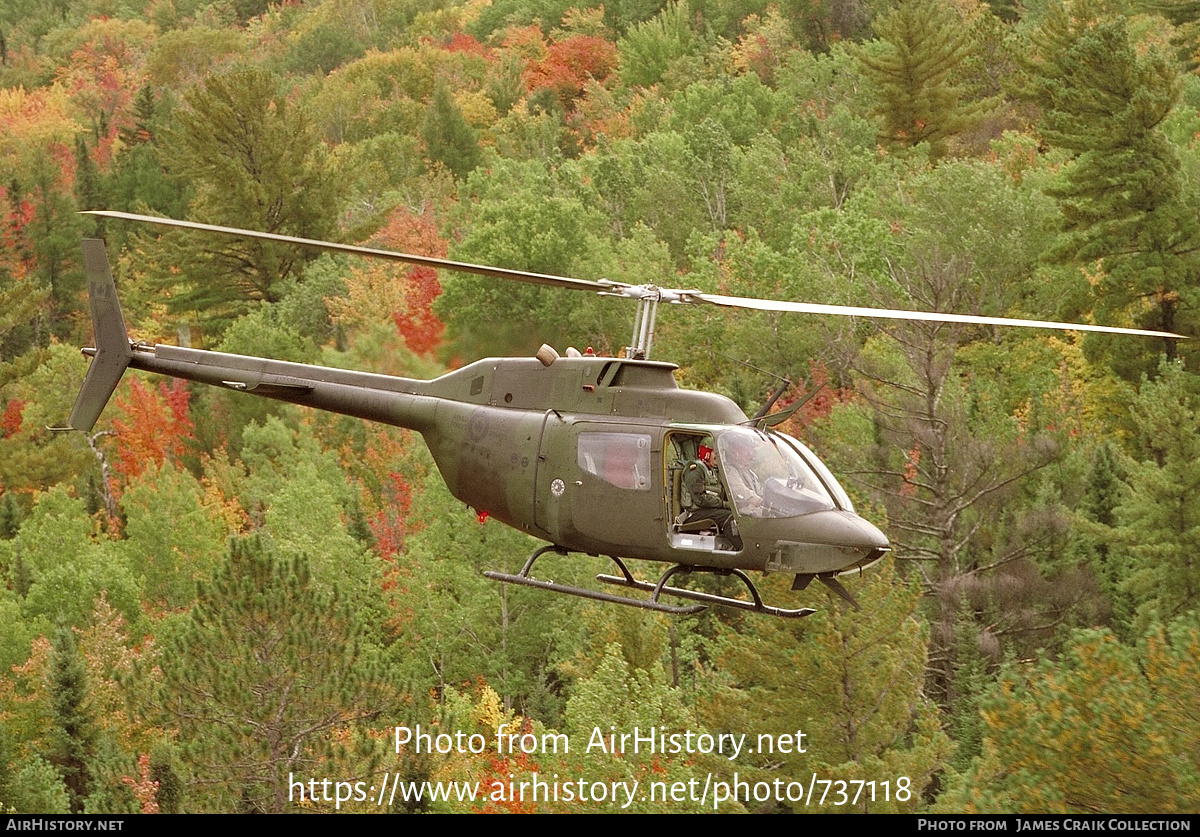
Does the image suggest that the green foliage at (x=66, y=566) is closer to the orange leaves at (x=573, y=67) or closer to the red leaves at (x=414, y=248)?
the red leaves at (x=414, y=248)

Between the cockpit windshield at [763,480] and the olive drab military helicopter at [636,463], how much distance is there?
1cm

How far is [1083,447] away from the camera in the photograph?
4791cm

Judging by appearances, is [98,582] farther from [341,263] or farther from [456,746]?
[456,746]

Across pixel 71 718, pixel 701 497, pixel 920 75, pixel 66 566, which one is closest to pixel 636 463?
pixel 701 497

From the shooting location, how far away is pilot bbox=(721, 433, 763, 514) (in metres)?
17.4

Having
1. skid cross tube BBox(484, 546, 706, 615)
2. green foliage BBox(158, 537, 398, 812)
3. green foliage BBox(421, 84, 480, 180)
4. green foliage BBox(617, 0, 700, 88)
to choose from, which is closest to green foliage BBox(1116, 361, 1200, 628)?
green foliage BBox(158, 537, 398, 812)

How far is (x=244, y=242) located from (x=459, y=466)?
1837 inches

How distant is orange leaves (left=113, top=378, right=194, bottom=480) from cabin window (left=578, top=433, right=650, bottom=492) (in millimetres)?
62481

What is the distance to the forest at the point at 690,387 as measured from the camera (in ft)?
113

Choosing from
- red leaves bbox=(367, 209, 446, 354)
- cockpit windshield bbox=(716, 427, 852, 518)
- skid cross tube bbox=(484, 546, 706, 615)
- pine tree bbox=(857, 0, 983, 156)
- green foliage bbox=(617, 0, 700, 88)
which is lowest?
red leaves bbox=(367, 209, 446, 354)

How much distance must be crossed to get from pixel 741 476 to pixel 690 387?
41.1m

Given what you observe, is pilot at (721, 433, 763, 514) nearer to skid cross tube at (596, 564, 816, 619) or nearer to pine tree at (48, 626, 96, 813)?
skid cross tube at (596, 564, 816, 619)
